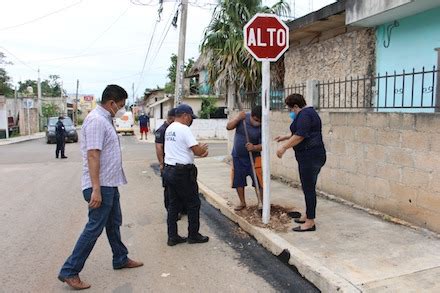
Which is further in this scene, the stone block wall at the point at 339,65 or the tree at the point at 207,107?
the tree at the point at 207,107

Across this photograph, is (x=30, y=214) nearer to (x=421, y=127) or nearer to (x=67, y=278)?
(x=67, y=278)

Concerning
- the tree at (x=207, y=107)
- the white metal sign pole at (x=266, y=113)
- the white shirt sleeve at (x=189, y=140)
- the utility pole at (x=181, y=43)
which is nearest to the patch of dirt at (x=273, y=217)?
the white metal sign pole at (x=266, y=113)

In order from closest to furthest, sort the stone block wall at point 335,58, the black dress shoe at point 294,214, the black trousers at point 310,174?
the black trousers at point 310,174, the black dress shoe at point 294,214, the stone block wall at point 335,58

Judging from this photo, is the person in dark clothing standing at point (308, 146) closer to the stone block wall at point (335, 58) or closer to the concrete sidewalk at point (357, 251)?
the concrete sidewalk at point (357, 251)

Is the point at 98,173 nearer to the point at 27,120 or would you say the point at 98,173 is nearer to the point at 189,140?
the point at 189,140

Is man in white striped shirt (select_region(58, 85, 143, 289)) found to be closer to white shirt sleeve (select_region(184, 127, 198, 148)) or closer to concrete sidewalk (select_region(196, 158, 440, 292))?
white shirt sleeve (select_region(184, 127, 198, 148))

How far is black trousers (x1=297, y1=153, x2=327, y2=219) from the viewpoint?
5.29 meters

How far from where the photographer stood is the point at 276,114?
9430 mm

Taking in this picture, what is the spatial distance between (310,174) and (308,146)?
0.36 metres

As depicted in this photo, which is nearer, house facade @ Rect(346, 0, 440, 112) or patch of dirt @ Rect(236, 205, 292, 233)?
patch of dirt @ Rect(236, 205, 292, 233)

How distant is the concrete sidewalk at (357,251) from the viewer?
3.82m

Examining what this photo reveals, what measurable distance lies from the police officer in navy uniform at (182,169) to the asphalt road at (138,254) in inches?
10.7

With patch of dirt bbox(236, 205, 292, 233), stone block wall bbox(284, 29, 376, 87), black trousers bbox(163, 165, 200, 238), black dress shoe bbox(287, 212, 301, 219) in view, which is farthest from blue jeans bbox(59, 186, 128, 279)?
stone block wall bbox(284, 29, 376, 87)

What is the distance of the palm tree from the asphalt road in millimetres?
5253
